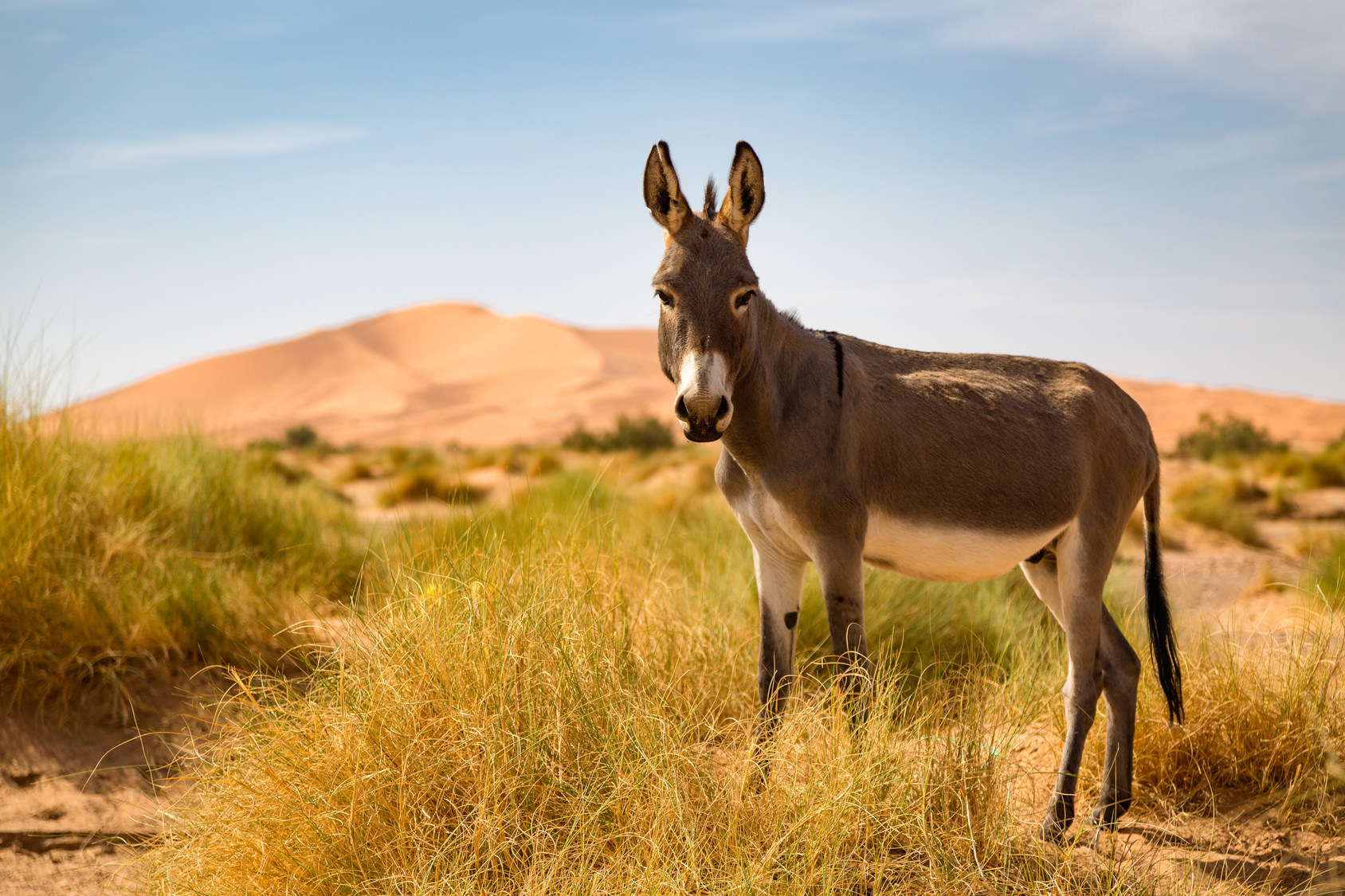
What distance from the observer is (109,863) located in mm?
4156

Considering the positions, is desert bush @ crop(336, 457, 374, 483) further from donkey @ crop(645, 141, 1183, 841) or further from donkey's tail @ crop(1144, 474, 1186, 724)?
donkey's tail @ crop(1144, 474, 1186, 724)

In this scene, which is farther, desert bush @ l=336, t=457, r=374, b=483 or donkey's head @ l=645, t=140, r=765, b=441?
desert bush @ l=336, t=457, r=374, b=483

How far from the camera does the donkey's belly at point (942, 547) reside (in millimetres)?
3678

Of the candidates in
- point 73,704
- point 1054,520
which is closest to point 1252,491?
point 1054,520

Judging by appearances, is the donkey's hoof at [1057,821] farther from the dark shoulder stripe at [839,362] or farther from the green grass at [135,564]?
the green grass at [135,564]

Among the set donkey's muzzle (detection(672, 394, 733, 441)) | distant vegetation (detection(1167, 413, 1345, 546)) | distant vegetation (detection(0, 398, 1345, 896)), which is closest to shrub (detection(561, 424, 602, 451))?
distant vegetation (detection(1167, 413, 1345, 546))

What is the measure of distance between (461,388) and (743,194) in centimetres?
7881

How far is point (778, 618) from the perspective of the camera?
394cm

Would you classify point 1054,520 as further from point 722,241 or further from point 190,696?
point 190,696

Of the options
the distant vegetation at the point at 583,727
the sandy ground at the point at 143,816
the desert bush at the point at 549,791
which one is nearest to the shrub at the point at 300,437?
the distant vegetation at the point at 583,727

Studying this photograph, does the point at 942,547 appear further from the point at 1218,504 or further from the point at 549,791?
the point at 1218,504

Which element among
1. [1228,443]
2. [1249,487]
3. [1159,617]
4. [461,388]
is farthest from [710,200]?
[461,388]

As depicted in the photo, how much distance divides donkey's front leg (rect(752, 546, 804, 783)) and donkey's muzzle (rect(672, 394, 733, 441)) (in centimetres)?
111

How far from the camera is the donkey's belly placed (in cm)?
368
